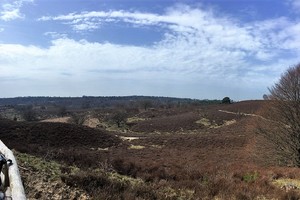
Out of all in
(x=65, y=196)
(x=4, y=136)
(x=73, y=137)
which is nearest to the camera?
(x=65, y=196)

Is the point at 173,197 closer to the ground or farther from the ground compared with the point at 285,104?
closer to the ground

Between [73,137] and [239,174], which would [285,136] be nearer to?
[239,174]

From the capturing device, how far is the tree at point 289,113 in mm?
25609

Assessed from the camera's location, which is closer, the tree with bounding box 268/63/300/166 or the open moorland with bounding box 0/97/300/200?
the open moorland with bounding box 0/97/300/200

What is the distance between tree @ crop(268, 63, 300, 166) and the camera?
84.0ft

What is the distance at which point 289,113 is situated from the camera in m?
26.0

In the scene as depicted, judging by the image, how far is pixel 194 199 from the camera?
10.4 metres

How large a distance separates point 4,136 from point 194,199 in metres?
31.7

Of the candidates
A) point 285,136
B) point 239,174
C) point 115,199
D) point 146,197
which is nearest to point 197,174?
point 239,174

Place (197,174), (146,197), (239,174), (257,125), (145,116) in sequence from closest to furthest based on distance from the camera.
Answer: (146,197) < (197,174) < (239,174) < (257,125) < (145,116)

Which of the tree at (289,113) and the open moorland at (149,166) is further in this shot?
the tree at (289,113)

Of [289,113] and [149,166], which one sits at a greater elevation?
[289,113]

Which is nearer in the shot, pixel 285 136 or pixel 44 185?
pixel 44 185

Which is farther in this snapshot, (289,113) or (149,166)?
(289,113)
